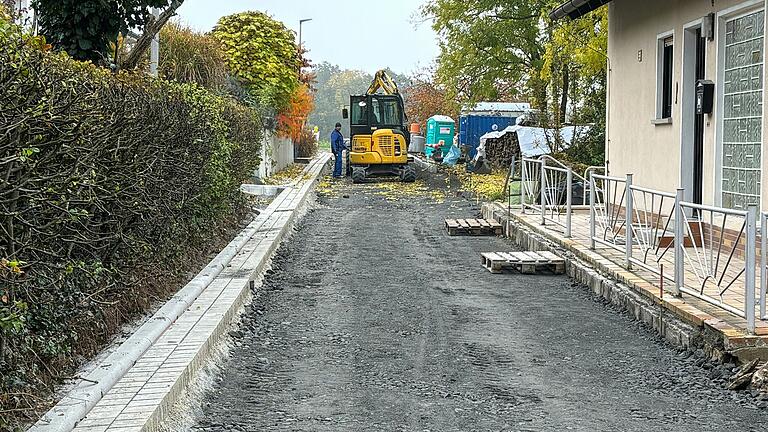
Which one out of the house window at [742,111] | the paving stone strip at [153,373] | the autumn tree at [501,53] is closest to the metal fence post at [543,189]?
the house window at [742,111]

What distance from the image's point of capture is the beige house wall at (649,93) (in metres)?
11.9

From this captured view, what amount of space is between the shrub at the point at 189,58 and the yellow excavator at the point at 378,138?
8517mm

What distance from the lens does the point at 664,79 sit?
13.9 m

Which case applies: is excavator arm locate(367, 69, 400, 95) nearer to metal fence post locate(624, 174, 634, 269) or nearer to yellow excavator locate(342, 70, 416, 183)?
yellow excavator locate(342, 70, 416, 183)

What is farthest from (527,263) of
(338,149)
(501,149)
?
(338,149)

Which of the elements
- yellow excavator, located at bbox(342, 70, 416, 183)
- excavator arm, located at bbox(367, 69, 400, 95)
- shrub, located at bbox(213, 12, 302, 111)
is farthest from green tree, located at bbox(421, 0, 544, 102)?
shrub, located at bbox(213, 12, 302, 111)

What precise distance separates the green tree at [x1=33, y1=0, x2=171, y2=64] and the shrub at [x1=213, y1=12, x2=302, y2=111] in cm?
1728

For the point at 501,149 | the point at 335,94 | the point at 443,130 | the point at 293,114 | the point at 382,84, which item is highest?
the point at 335,94

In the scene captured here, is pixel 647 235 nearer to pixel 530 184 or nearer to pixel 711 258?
pixel 711 258

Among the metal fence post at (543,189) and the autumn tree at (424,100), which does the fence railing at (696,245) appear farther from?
the autumn tree at (424,100)

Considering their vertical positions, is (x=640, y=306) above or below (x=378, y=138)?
below

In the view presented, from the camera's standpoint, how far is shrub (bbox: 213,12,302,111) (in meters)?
30.7

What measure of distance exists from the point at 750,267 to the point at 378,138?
25.7 metres

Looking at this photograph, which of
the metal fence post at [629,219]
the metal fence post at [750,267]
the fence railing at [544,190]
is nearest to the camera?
the metal fence post at [750,267]
